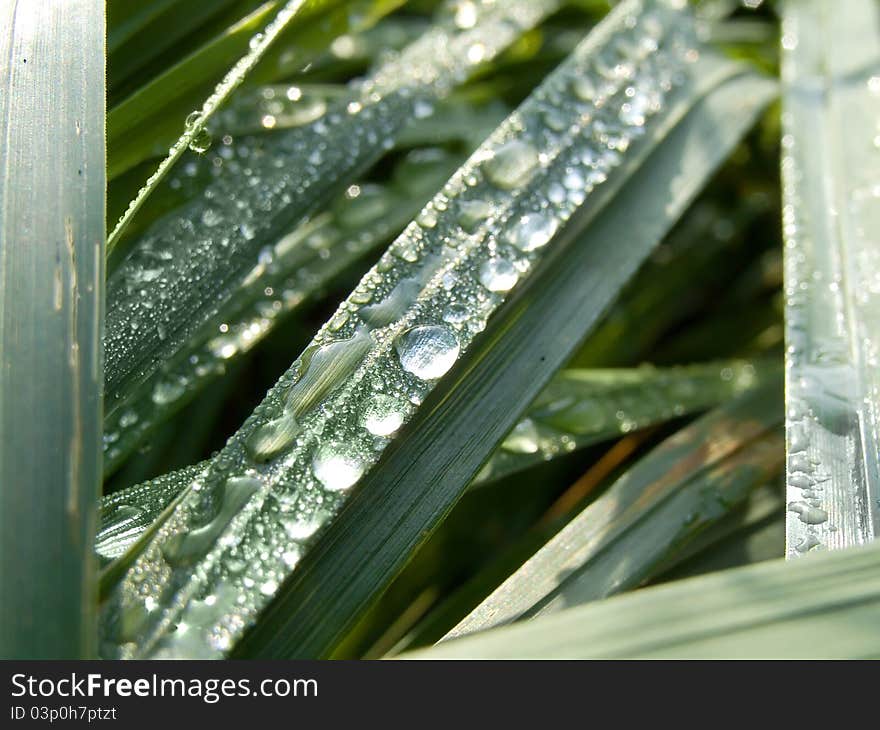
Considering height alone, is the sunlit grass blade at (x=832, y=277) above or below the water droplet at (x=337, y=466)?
above

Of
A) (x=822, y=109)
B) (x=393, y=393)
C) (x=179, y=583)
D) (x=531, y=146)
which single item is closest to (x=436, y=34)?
(x=531, y=146)

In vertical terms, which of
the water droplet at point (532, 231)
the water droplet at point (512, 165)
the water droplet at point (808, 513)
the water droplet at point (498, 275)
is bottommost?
the water droplet at point (808, 513)

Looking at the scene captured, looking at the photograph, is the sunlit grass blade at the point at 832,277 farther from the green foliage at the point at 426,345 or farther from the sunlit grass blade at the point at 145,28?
the sunlit grass blade at the point at 145,28

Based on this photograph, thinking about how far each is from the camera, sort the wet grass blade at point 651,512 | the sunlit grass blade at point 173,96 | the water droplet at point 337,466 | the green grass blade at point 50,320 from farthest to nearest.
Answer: the sunlit grass blade at point 173,96
the wet grass blade at point 651,512
the water droplet at point 337,466
the green grass blade at point 50,320

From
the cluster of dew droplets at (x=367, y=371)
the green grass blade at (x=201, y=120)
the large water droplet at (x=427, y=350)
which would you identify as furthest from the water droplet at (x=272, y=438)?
the green grass blade at (x=201, y=120)

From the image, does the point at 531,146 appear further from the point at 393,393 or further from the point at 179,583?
the point at 179,583

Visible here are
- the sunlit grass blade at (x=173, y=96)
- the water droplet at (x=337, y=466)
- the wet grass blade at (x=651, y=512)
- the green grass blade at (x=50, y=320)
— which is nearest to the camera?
the green grass blade at (x=50, y=320)

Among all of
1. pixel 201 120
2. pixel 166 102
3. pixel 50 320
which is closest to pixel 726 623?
pixel 50 320
